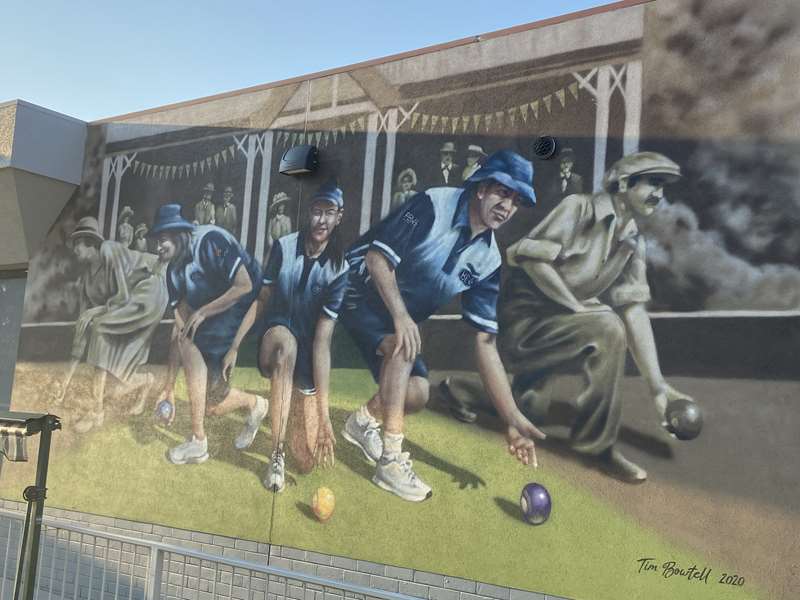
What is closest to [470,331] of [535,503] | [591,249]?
[591,249]

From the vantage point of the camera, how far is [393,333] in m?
6.58

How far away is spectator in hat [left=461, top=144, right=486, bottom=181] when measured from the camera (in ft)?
20.8

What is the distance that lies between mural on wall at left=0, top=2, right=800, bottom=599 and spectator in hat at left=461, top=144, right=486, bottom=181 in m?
0.05

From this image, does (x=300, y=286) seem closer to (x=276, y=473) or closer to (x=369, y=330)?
(x=369, y=330)

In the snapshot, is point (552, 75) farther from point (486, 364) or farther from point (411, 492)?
point (411, 492)

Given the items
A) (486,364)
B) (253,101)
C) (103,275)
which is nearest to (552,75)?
(486,364)

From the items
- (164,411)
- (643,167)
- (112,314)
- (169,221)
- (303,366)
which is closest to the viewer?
(643,167)

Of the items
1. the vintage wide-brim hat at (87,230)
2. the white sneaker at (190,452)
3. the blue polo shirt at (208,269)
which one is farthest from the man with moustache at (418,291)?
the vintage wide-brim hat at (87,230)

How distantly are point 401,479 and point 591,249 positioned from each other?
6.77 ft

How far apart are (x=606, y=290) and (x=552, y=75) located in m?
1.54

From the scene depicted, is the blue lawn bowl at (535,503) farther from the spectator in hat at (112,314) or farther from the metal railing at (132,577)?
the spectator in hat at (112,314)

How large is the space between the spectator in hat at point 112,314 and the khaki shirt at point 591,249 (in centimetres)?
381

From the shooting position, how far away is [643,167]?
18.3 ft

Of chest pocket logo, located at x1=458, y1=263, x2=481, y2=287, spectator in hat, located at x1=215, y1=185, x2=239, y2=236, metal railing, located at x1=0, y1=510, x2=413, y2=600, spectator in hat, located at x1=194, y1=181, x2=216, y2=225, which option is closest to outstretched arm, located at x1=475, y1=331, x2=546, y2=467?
chest pocket logo, located at x1=458, y1=263, x2=481, y2=287
